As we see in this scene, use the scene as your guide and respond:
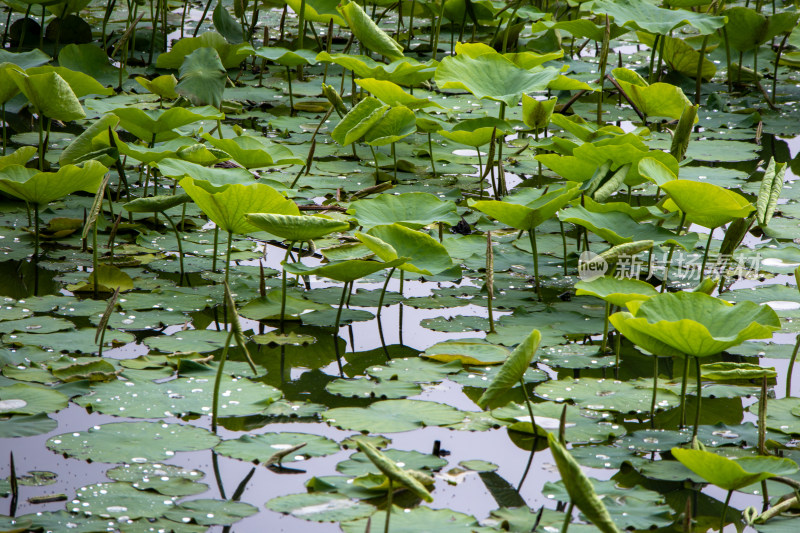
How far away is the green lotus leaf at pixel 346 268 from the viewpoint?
2.03 m

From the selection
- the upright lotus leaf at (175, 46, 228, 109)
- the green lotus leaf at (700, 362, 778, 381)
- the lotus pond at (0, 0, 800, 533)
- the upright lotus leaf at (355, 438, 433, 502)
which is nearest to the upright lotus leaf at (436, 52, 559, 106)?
the lotus pond at (0, 0, 800, 533)

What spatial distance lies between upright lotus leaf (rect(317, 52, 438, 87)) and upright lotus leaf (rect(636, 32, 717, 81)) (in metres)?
1.44

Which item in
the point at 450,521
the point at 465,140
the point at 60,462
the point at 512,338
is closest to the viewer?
the point at 450,521

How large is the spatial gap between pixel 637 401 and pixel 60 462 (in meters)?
1.16

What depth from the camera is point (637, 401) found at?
1.84 meters

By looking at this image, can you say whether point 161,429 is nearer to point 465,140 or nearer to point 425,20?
point 465,140

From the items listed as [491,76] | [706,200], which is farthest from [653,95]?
[706,200]

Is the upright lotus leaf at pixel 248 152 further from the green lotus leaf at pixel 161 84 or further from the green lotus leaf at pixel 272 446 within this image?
the green lotus leaf at pixel 272 446

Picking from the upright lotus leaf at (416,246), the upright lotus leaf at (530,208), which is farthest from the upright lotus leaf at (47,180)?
the upright lotus leaf at (530,208)

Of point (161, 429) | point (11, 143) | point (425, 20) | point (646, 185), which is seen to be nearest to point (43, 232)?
point (11, 143)

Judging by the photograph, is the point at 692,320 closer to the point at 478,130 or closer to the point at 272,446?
the point at 272,446

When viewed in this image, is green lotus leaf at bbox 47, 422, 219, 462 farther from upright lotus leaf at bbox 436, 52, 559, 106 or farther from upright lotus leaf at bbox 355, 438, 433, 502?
upright lotus leaf at bbox 436, 52, 559, 106

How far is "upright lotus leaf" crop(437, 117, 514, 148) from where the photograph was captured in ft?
9.96

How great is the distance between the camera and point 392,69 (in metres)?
3.35
